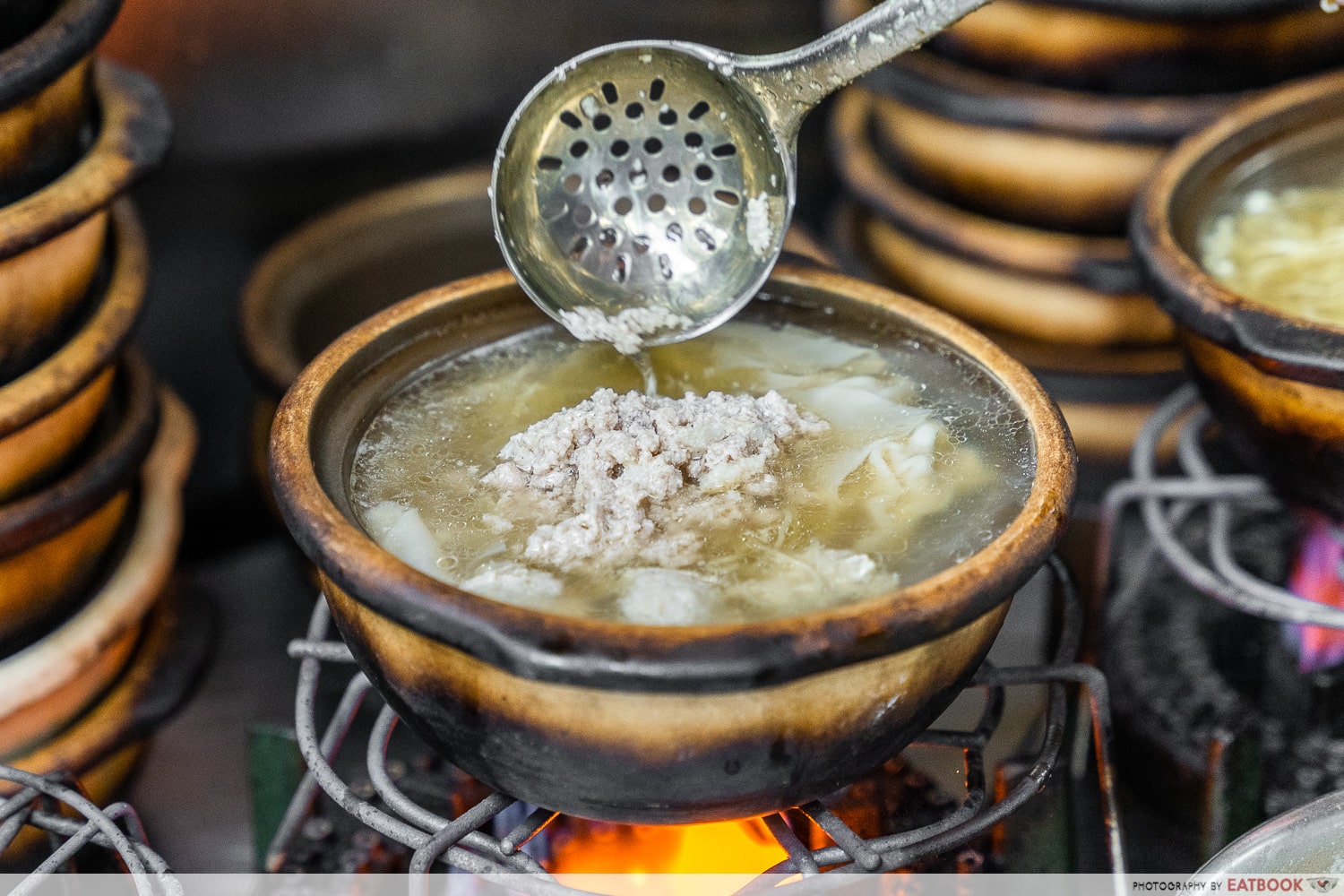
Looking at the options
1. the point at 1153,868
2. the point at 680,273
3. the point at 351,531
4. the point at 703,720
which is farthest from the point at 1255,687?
the point at 351,531

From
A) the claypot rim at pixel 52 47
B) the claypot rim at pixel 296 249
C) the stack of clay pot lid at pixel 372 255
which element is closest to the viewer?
the claypot rim at pixel 52 47

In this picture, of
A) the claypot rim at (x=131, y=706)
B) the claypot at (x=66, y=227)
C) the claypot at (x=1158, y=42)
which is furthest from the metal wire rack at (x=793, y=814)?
the claypot at (x=1158, y=42)

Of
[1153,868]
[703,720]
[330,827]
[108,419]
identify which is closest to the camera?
[703,720]

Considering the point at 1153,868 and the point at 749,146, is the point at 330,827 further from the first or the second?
the point at 1153,868

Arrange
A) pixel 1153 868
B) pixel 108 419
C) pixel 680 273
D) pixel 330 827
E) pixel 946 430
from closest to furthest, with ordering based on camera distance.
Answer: pixel 946 430
pixel 680 273
pixel 330 827
pixel 108 419
pixel 1153 868

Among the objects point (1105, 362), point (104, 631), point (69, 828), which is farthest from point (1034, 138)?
point (69, 828)

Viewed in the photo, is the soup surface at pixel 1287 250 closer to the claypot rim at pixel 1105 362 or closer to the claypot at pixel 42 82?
the claypot rim at pixel 1105 362

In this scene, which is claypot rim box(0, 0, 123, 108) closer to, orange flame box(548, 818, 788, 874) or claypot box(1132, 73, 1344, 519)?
orange flame box(548, 818, 788, 874)
